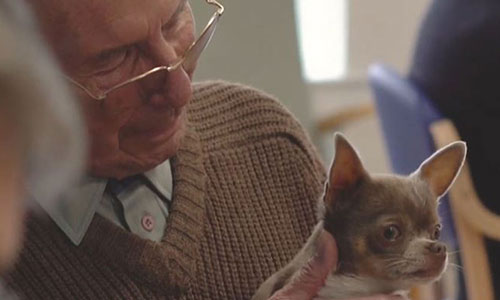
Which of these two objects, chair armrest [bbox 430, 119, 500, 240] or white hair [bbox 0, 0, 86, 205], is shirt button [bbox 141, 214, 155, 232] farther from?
chair armrest [bbox 430, 119, 500, 240]

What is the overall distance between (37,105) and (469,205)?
1.78 m

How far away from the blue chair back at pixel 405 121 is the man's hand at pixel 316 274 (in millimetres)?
1106

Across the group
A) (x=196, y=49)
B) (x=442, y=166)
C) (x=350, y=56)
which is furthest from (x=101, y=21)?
(x=350, y=56)

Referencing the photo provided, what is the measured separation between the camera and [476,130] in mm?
2129

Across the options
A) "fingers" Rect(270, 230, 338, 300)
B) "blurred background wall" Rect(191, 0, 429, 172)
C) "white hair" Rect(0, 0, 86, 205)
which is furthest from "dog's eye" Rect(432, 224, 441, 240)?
"blurred background wall" Rect(191, 0, 429, 172)

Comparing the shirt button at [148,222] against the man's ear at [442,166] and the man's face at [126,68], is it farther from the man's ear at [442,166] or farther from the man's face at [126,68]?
the man's ear at [442,166]

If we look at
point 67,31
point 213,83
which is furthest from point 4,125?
point 213,83

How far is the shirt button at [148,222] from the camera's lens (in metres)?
1.14

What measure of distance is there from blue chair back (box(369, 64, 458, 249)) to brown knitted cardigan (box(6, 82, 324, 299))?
789 millimetres

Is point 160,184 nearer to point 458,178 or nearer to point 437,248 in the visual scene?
point 437,248

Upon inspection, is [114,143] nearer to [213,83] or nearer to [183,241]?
[183,241]

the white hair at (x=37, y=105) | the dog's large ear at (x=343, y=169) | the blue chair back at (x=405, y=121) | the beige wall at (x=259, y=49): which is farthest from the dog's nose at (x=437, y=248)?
the beige wall at (x=259, y=49)

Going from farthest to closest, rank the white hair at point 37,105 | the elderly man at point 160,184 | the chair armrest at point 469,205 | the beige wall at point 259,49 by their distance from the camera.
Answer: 1. the beige wall at point 259,49
2. the chair armrest at point 469,205
3. the elderly man at point 160,184
4. the white hair at point 37,105

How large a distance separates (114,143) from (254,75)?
1.39 metres
